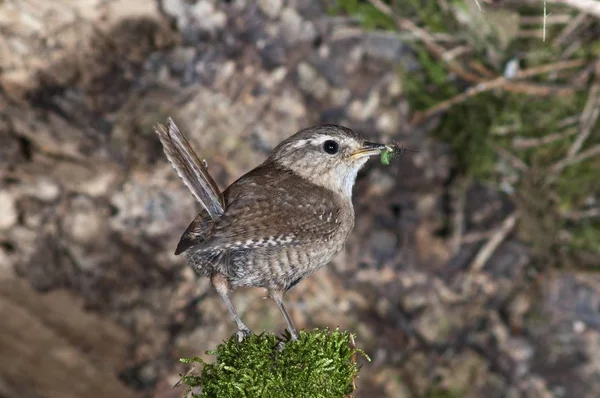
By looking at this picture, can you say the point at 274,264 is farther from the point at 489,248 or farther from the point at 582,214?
the point at 582,214

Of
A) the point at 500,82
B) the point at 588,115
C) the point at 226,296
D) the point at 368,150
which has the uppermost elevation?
the point at 500,82

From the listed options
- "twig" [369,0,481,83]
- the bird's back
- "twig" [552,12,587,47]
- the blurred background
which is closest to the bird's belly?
the bird's back

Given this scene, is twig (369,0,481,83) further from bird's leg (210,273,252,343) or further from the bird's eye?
bird's leg (210,273,252,343)

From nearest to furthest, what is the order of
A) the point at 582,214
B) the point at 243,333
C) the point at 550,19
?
1. the point at 243,333
2. the point at 550,19
3. the point at 582,214

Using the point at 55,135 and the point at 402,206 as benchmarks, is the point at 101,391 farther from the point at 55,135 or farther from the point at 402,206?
the point at 402,206

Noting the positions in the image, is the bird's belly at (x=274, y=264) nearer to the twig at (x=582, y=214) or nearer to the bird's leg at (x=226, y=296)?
the bird's leg at (x=226, y=296)

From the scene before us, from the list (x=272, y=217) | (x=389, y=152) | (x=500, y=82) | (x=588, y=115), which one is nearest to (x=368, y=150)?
(x=389, y=152)
